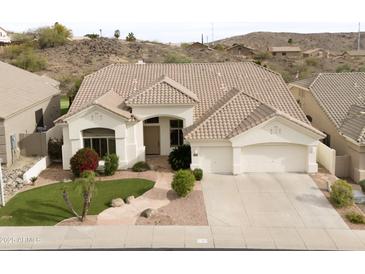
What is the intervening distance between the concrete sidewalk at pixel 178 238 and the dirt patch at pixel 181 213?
51 centimetres

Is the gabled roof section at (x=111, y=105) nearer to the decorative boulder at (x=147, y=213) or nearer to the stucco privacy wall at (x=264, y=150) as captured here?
the stucco privacy wall at (x=264, y=150)

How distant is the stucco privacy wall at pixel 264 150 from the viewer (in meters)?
23.7

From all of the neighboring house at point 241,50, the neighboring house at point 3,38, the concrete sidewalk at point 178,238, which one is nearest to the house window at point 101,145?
the concrete sidewalk at point 178,238

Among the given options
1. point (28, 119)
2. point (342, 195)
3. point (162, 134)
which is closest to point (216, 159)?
point (162, 134)

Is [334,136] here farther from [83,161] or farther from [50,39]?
[50,39]

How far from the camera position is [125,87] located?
2984 centimetres

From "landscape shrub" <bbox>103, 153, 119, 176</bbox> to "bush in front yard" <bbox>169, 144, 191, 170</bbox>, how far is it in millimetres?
3192

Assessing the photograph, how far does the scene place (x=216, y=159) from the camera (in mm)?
24141

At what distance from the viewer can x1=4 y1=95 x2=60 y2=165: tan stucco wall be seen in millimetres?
24562

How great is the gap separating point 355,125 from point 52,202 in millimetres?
17532

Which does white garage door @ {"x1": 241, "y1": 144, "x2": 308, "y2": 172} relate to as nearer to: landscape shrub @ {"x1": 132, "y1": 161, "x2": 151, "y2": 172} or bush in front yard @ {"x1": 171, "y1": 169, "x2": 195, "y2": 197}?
bush in front yard @ {"x1": 171, "y1": 169, "x2": 195, "y2": 197}

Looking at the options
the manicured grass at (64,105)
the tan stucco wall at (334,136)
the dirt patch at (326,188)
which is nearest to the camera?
the dirt patch at (326,188)
